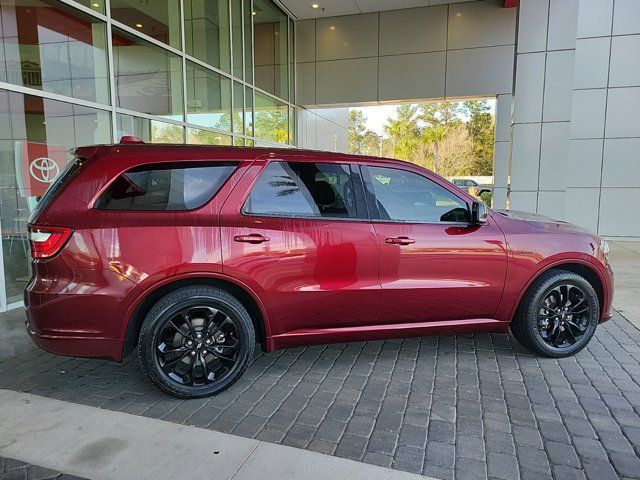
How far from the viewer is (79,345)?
3172 mm

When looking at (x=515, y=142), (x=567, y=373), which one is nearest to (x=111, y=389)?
(x=567, y=373)

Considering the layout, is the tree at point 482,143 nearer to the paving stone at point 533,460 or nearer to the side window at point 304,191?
the side window at point 304,191

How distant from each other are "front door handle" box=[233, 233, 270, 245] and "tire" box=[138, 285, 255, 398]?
399 millimetres

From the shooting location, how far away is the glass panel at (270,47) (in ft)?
41.0

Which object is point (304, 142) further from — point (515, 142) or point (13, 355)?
point (13, 355)

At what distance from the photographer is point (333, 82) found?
46.7 feet

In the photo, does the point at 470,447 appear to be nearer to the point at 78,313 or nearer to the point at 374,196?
the point at 374,196

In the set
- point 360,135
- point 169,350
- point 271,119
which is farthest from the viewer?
point 360,135

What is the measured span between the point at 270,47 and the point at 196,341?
37.6 feet

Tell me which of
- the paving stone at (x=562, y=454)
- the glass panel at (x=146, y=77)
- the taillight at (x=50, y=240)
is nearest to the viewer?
the paving stone at (x=562, y=454)

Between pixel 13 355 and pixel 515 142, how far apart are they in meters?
9.03

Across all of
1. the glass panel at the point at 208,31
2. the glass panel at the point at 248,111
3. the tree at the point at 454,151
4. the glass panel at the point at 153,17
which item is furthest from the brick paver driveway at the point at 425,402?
the tree at the point at 454,151

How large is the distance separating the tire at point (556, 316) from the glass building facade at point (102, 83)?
225 inches

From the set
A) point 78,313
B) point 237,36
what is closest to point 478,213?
point 78,313
